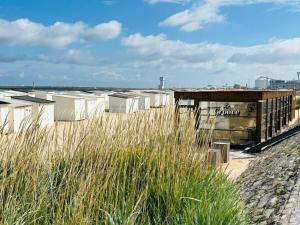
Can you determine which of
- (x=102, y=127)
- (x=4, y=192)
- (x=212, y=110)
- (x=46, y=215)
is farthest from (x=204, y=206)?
(x=212, y=110)

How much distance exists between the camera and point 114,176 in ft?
13.8

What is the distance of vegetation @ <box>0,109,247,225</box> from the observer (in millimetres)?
3689

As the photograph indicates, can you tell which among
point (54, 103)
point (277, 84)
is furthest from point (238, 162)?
point (277, 84)

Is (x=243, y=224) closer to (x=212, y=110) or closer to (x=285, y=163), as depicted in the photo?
(x=285, y=163)

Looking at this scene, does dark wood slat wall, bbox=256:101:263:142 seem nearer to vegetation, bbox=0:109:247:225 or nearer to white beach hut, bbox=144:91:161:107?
vegetation, bbox=0:109:247:225

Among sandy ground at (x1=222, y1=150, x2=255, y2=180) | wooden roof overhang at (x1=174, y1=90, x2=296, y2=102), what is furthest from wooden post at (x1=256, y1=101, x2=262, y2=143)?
sandy ground at (x1=222, y1=150, x2=255, y2=180)

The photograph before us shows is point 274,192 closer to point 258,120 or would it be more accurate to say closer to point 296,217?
point 296,217

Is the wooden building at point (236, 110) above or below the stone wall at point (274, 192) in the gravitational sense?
above

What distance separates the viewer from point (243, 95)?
1719 centimetres

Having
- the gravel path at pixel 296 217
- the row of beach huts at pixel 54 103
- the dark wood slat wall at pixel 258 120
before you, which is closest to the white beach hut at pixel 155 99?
the row of beach huts at pixel 54 103

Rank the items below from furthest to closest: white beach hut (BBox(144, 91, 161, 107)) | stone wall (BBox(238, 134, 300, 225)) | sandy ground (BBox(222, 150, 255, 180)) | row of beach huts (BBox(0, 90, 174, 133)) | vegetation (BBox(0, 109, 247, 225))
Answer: white beach hut (BBox(144, 91, 161, 107)) < row of beach huts (BBox(0, 90, 174, 133)) < sandy ground (BBox(222, 150, 255, 180)) < stone wall (BBox(238, 134, 300, 225)) < vegetation (BBox(0, 109, 247, 225))

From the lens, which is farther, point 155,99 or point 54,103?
point 155,99

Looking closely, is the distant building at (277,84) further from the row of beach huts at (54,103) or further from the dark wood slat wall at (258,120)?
the dark wood slat wall at (258,120)

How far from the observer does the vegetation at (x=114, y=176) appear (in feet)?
12.1
